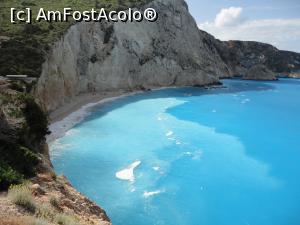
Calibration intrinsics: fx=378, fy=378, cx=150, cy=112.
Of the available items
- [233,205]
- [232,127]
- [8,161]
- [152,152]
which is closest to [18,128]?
[8,161]

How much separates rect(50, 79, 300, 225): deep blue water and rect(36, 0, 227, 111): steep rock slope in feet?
24.6

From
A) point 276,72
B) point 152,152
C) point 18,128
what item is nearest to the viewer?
point 18,128

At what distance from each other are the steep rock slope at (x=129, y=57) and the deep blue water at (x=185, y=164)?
24.6ft

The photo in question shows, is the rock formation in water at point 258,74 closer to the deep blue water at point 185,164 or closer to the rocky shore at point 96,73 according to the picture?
the rocky shore at point 96,73

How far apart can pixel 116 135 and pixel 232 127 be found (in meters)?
20.6

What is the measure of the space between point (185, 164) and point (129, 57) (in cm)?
5359

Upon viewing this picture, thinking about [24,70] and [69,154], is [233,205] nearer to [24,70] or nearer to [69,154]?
[69,154]

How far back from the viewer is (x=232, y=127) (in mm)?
57781

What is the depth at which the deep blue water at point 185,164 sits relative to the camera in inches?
1034

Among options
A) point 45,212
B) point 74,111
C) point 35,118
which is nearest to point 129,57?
point 74,111

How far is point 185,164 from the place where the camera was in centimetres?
3641

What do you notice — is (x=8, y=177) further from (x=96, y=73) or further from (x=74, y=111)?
(x=96, y=73)

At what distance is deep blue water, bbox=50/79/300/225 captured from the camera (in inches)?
1034

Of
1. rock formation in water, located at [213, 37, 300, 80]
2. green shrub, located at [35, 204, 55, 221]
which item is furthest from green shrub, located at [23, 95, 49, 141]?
rock formation in water, located at [213, 37, 300, 80]
